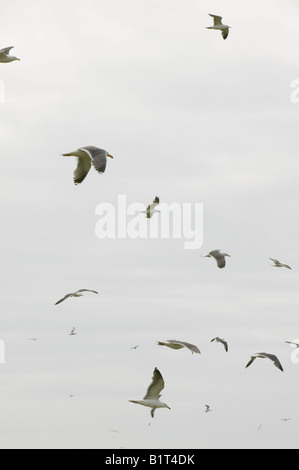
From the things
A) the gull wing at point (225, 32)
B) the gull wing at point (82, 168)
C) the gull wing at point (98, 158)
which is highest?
the gull wing at point (225, 32)

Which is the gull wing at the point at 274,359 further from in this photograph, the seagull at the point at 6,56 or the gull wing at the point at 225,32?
the gull wing at the point at 225,32

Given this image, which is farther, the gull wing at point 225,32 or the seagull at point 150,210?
the gull wing at point 225,32

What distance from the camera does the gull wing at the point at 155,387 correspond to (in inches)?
1617

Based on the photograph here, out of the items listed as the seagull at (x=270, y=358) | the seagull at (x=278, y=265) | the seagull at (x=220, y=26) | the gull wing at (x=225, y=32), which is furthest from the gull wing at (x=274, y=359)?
the gull wing at (x=225, y=32)

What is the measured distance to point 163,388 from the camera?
4175 cm

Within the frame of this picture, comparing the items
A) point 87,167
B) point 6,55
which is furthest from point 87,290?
point 6,55

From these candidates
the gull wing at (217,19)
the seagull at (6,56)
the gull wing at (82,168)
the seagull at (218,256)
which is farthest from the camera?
the gull wing at (217,19)

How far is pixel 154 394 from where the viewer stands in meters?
42.0

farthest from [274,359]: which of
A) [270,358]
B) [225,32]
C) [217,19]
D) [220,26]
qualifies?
[217,19]

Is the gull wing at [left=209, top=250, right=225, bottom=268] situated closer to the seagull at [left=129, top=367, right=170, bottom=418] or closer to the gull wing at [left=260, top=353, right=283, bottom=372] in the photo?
the gull wing at [left=260, top=353, right=283, bottom=372]

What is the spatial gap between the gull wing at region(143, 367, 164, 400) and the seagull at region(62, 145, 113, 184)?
8.66 meters

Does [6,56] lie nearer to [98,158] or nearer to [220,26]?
[98,158]
